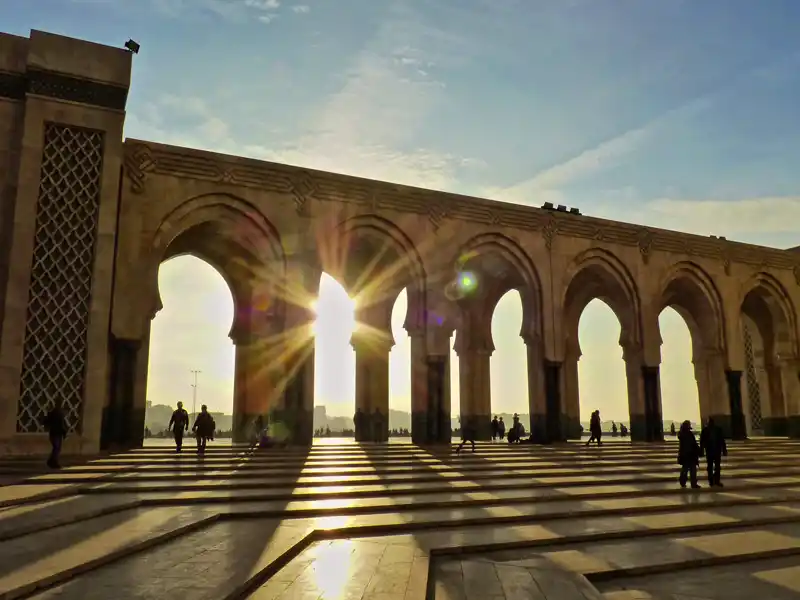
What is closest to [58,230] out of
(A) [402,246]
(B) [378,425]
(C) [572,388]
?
(A) [402,246]

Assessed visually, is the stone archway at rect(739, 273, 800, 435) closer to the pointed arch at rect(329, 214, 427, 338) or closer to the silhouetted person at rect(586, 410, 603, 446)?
the silhouetted person at rect(586, 410, 603, 446)

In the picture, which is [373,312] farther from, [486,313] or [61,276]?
[61,276]

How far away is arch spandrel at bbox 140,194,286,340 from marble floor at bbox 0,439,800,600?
467 cm

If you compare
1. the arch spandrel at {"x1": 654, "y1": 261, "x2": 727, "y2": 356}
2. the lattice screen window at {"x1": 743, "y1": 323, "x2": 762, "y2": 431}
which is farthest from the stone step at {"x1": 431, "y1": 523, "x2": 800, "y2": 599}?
the lattice screen window at {"x1": 743, "y1": 323, "x2": 762, "y2": 431}

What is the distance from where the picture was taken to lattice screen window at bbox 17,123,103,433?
10.5m

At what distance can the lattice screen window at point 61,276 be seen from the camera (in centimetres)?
1049

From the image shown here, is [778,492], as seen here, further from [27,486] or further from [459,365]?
[459,365]

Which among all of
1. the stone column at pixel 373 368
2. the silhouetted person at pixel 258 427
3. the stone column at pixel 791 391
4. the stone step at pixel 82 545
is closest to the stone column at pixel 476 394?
the stone column at pixel 373 368

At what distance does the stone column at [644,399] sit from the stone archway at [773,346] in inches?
136

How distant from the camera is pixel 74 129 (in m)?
11.5

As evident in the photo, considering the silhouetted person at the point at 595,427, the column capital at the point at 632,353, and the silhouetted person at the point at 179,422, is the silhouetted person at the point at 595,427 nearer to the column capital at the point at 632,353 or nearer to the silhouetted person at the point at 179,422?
the column capital at the point at 632,353

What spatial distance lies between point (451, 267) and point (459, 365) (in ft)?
16.1

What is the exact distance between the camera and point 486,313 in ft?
64.6

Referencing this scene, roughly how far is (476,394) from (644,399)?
4.87 meters
